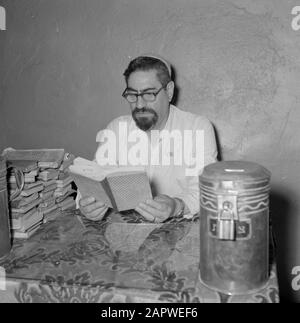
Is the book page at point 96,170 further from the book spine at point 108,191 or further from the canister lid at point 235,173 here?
the canister lid at point 235,173

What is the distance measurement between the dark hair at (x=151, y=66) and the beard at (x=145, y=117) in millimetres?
177

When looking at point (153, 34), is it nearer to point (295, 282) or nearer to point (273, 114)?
point (273, 114)

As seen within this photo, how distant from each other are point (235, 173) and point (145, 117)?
3.64 feet

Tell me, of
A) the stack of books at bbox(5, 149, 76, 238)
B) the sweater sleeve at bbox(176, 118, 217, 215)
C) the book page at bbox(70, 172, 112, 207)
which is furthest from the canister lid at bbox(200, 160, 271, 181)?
the stack of books at bbox(5, 149, 76, 238)

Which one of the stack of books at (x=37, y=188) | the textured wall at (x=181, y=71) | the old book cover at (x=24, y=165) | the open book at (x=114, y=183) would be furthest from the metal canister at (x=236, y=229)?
the textured wall at (x=181, y=71)

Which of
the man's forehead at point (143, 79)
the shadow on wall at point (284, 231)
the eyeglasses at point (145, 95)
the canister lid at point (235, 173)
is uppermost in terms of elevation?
the man's forehead at point (143, 79)

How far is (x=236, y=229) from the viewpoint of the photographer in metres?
1.07

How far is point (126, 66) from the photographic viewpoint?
7.73 feet

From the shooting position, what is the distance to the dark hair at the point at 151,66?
211cm

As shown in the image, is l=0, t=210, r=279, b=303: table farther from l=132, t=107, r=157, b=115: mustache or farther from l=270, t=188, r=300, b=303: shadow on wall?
l=270, t=188, r=300, b=303: shadow on wall

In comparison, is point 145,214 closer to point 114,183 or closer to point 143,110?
point 114,183

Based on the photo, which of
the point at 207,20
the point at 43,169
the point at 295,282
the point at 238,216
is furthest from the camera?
the point at 295,282
